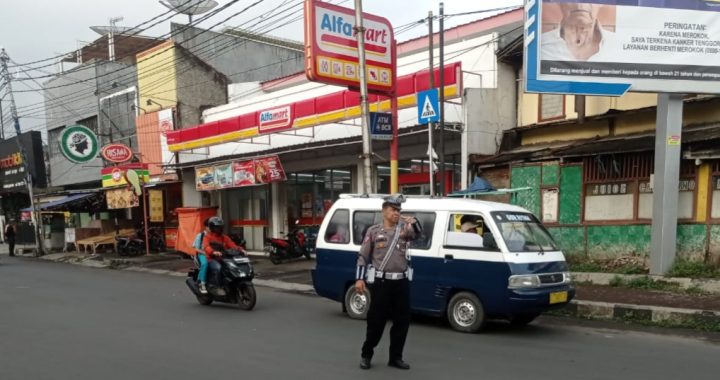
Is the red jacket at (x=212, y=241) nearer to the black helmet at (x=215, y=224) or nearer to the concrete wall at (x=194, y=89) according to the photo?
the black helmet at (x=215, y=224)

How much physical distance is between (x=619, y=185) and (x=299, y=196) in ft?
34.6

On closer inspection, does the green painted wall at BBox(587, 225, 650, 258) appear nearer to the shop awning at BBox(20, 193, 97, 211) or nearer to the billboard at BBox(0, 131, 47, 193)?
the shop awning at BBox(20, 193, 97, 211)

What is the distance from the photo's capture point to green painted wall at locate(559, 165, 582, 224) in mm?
11922

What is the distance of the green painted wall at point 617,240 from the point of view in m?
11.0

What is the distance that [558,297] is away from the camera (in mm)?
7172

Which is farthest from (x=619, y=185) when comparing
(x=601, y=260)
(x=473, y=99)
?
(x=473, y=99)

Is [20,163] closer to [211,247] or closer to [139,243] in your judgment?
[139,243]

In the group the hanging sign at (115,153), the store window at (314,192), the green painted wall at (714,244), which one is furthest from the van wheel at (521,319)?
the hanging sign at (115,153)

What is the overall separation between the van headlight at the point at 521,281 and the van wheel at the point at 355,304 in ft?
7.43

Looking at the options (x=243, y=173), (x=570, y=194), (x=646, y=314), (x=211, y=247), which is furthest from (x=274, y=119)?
(x=646, y=314)

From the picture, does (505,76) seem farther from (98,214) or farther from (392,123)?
(98,214)

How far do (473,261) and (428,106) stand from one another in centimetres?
435

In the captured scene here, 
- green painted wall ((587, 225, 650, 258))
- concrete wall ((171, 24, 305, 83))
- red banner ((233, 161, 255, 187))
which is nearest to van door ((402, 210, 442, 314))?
green painted wall ((587, 225, 650, 258))

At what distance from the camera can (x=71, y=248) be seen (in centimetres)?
2697
